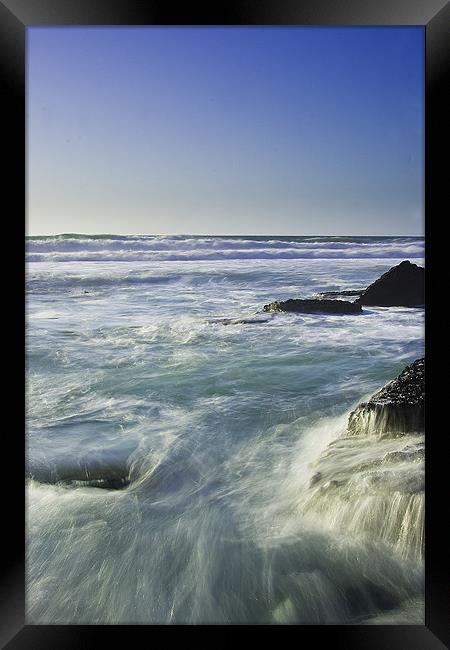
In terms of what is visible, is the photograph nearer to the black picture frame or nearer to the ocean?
the ocean

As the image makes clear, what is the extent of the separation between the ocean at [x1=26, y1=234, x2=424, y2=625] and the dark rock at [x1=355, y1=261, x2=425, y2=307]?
41 millimetres

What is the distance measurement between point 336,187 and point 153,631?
174 cm

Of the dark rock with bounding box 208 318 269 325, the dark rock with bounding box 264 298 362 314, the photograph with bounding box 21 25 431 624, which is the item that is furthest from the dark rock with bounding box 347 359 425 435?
the dark rock with bounding box 208 318 269 325

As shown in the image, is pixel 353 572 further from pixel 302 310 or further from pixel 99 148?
pixel 99 148

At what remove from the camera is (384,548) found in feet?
5.50

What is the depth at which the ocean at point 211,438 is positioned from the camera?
5.51 feet

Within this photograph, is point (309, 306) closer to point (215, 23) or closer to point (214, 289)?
point (214, 289)

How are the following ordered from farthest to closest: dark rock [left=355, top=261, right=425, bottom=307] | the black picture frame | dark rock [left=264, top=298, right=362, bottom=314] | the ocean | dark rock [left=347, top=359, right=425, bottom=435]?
dark rock [left=264, top=298, right=362, bottom=314] < dark rock [left=355, top=261, right=425, bottom=307] < dark rock [left=347, top=359, right=425, bottom=435] < the ocean < the black picture frame

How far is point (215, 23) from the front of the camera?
1268mm

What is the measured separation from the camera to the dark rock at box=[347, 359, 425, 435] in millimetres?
1797
